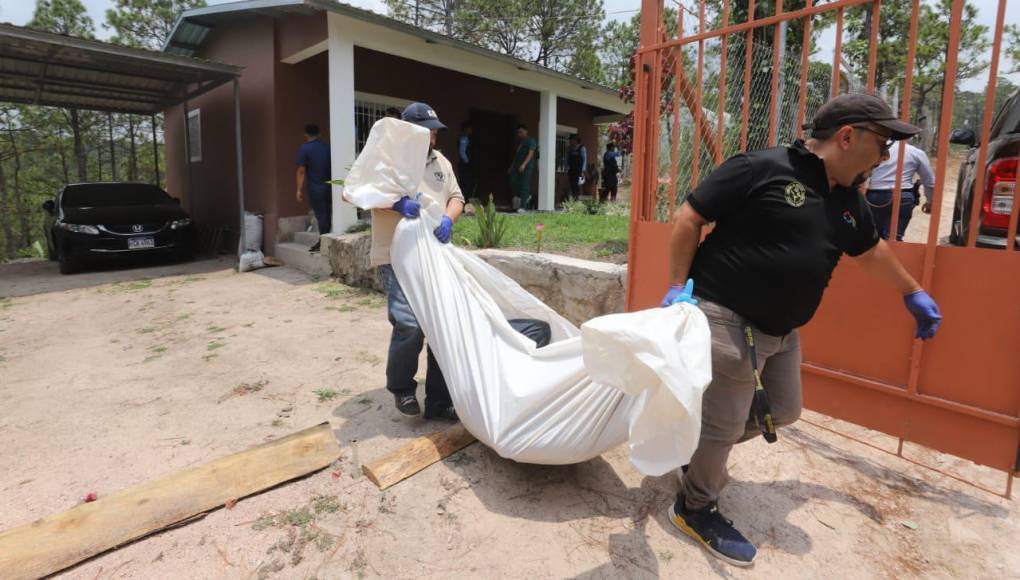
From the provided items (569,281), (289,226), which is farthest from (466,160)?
(569,281)

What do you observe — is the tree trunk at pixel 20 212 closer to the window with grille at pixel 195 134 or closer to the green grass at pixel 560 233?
the window with grille at pixel 195 134

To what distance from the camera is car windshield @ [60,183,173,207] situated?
8516 millimetres

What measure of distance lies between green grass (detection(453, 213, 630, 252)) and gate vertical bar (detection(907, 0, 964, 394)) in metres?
3.16

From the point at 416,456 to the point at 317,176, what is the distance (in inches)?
234

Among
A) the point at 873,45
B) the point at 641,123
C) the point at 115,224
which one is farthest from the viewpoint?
the point at 115,224

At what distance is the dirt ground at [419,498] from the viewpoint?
6.52 feet

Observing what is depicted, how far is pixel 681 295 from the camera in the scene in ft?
6.08

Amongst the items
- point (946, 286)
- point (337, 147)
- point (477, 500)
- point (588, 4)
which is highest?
point (588, 4)

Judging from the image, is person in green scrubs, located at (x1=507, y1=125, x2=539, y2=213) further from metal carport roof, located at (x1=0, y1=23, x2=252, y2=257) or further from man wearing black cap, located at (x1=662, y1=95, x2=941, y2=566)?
man wearing black cap, located at (x1=662, y1=95, x2=941, y2=566)

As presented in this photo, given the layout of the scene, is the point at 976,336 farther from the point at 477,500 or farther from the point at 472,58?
the point at 472,58

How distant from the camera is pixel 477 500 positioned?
234 centimetres

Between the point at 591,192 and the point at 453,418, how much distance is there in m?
13.0

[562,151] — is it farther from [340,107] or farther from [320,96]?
[340,107]

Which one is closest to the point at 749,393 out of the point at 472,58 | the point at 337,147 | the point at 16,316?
the point at 337,147
